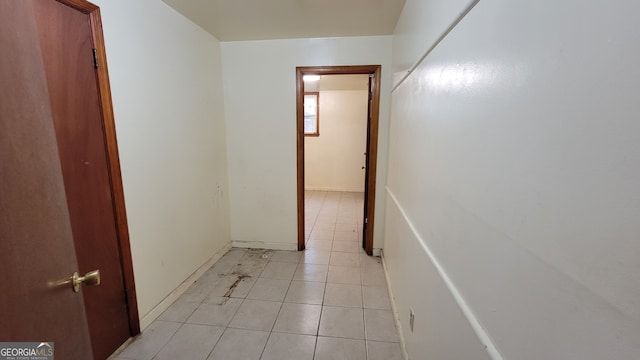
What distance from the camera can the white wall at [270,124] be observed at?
2631 millimetres

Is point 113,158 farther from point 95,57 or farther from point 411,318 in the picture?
point 411,318

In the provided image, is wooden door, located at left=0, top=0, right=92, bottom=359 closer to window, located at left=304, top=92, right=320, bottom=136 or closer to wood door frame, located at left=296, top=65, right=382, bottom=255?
wood door frame, located at left=296, top=65, right=382, bottom=255

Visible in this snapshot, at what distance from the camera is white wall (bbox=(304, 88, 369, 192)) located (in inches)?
222

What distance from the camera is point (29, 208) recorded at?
60cm

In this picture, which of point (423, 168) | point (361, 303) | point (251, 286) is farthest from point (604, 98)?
point (251, 286)

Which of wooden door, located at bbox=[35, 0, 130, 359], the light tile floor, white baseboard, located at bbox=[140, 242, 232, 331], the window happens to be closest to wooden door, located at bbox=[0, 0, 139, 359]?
wooden door, located at bbox=[35, 0, 130, 359]

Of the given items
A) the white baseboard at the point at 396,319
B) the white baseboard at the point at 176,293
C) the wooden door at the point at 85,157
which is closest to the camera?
the wooden door at the point at 85,157

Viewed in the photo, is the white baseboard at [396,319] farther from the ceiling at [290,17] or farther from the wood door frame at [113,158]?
the ceiling at [290,17]

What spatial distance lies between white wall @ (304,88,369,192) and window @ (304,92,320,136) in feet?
0.30

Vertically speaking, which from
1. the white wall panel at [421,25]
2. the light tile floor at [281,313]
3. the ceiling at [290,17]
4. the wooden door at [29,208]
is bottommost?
the light tile floor at [281,313]

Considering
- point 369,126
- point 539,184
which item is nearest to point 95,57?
point 539,184

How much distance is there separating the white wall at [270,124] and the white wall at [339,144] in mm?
3052

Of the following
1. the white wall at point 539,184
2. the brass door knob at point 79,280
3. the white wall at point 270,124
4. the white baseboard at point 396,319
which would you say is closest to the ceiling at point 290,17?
the white wall at point 270,124

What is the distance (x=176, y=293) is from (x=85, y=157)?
1317mm
